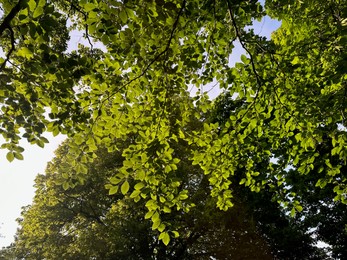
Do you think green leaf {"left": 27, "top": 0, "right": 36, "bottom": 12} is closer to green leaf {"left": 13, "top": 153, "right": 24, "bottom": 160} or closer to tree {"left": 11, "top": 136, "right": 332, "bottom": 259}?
green leaf {"left": 13, "top": 153, "right": 24, "bottom": 160}

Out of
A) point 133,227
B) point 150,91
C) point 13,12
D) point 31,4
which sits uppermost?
point 133,227

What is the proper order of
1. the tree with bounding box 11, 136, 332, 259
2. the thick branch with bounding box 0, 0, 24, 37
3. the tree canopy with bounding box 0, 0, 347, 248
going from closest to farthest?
the thick branch with bounding box 0, 0, 24, 37
the tree canopy with bounding box 0, 0, 347, 248
the tree with bounding box 11, 136, 332, 259

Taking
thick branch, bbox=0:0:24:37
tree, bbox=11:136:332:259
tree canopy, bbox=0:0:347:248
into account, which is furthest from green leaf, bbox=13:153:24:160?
tree, bbox=11:136:332:259

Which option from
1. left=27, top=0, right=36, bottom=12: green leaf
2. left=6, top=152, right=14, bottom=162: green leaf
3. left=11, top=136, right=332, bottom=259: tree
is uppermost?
left=11, top=136, right=332, bottom=259: tree

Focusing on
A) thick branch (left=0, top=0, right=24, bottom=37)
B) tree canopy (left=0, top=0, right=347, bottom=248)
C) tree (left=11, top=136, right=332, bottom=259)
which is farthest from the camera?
tree (left=11, top=136, right=332, bottom=259)

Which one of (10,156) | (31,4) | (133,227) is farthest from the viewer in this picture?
(133,227)

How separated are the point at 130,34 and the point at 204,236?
1728 centimetres

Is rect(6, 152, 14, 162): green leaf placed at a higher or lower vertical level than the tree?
lower

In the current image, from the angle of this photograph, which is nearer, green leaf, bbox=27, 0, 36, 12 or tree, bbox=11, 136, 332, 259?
green leaf, bbox=27, 0, 36, 12

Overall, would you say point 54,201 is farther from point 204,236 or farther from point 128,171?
point 128,171

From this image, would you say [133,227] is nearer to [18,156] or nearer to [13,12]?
[18,156]

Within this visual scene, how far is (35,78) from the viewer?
321cm

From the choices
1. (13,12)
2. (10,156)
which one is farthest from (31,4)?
(10,156)

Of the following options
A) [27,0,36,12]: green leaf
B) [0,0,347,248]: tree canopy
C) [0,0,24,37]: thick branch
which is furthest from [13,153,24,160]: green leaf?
[27,0,36,12]: green leaf
